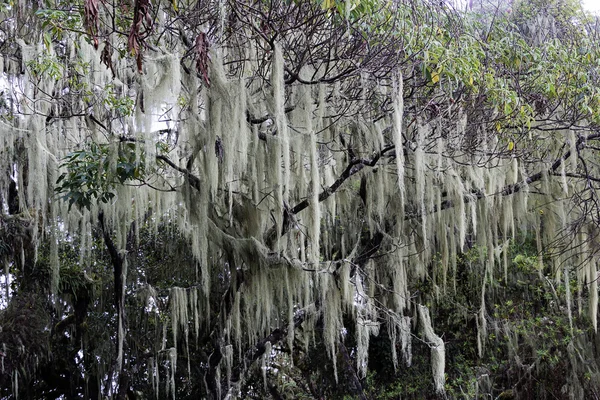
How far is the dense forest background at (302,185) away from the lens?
4.97 meters

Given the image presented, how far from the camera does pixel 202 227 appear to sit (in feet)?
17.0

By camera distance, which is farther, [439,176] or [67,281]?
[67,281]

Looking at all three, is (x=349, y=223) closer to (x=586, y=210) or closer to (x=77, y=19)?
(x=586, y=210)

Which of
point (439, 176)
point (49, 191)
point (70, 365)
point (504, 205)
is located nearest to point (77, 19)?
point (49, 191)

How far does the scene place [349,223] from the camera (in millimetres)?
8055

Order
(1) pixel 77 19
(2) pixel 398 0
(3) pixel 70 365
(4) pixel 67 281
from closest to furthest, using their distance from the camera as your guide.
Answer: (1) pixel 77 19, (2) pixel 398 0, (4) pixel 67 281, (3) pixel 70 365

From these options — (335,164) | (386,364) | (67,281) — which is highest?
(335,164)

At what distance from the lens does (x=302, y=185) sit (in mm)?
5594

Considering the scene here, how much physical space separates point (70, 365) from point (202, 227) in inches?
181

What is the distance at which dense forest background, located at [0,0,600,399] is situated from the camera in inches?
196

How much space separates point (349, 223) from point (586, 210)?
284 centimetres

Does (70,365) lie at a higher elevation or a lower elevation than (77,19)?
lower

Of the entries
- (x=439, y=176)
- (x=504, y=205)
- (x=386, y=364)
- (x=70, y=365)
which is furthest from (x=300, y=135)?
(x=70, y=365)

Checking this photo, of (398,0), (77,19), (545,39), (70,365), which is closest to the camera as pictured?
(77,19)
